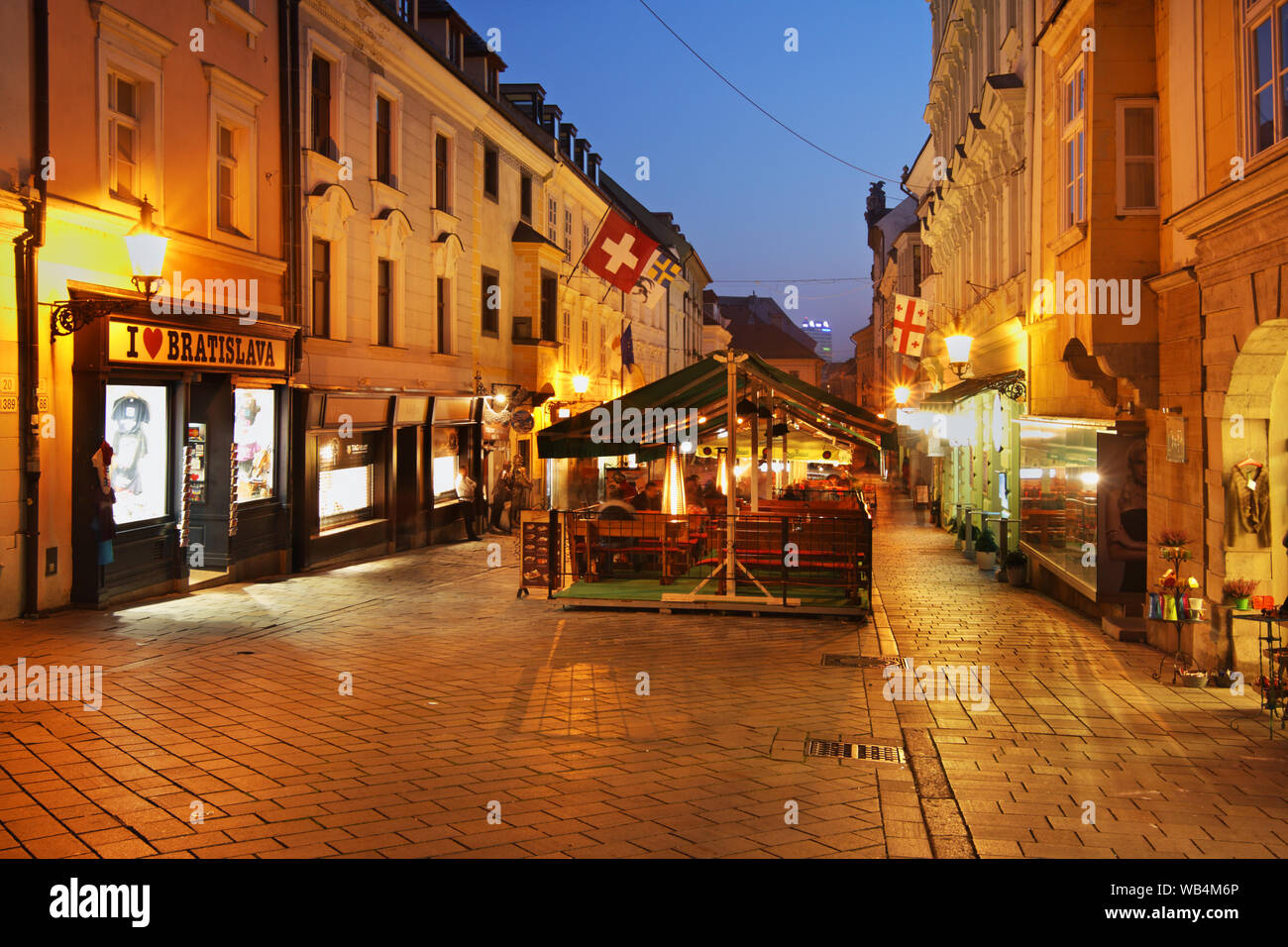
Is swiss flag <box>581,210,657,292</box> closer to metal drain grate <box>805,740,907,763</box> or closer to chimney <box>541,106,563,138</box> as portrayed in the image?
metal drain grate <box>805,740,907,763</box>

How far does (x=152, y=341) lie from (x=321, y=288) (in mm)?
5856

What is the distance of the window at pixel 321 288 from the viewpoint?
18547mm

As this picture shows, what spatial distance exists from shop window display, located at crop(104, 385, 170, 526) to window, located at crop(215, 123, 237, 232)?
10.7 ft

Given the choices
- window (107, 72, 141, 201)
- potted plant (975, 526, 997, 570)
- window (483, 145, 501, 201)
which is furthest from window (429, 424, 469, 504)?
potted plant (975, 526, 997, 570)

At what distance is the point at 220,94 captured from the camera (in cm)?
1532

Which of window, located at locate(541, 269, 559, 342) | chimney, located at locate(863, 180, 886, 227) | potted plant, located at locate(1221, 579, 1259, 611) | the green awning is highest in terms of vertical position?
chimney, located at locate(863, 180, 886, 227)

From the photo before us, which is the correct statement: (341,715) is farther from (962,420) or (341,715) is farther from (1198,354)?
(962,420)

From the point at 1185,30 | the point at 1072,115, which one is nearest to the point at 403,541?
the point at 1072,115

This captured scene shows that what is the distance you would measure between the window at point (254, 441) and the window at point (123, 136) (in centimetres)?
341

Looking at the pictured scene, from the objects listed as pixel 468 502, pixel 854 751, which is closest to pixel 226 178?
pixel 468 502

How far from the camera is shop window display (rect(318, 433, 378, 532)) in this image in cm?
1858

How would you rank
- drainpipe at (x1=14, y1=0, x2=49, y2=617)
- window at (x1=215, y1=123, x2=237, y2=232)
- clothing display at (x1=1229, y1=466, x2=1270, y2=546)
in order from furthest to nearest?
window at (x1=215, y1=123, x2=237, y2=232) < drainpipe at (x1=14, y1=0, x2=49, y2=617) < clothing display at (x1=1229, y1=466, x2=1270, y2=546)

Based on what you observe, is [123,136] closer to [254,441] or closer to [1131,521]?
[254,441]

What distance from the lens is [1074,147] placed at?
1268 cm
